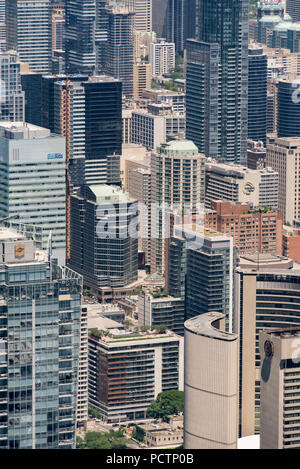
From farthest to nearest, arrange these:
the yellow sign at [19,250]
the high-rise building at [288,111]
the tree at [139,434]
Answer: the high-rise building at [288,111]
the tree at [139,434]
the yellow sign at [19,250]

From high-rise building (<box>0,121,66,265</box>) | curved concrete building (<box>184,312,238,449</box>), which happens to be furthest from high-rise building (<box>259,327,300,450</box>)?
high-rise building (<box>0,121,66,265</box>)

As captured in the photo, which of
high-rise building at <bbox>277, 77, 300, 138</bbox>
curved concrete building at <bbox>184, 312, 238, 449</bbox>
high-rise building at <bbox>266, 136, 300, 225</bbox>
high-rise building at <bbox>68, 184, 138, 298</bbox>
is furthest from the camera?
high-rise building at <bbox>277, 77, 300, 138</bbox>

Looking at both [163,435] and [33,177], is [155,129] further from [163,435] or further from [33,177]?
[163,435]

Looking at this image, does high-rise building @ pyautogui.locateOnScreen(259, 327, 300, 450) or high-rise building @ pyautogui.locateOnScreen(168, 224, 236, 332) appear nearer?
high-rise building @ pyautogui.locateOnScreen(259, 327, 300, 450)

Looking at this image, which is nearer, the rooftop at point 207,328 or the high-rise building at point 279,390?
the high-rise building at point 279,390

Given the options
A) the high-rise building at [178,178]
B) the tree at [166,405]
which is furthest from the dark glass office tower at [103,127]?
the tree at [166,405]

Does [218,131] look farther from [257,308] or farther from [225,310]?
[257,308]

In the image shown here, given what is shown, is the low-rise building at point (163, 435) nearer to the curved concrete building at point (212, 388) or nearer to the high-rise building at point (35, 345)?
the curved concrete building at point (212, 388)

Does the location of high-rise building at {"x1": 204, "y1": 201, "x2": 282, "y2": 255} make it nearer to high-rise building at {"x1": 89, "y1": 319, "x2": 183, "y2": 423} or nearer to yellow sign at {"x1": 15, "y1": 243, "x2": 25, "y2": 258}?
high-rise building at {"x1": 89, "y1": 319, "x2": 183, "y2": 423}
